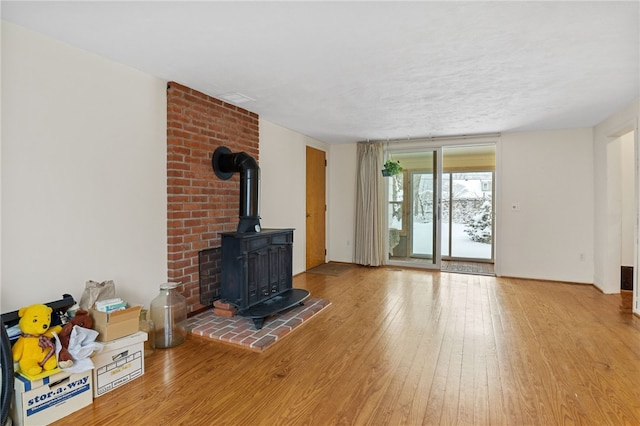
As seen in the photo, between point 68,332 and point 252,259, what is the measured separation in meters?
1.45

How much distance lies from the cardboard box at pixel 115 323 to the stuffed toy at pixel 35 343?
0.84ft

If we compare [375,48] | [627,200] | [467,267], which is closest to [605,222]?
[627,200]

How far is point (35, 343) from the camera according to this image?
174 centimetres

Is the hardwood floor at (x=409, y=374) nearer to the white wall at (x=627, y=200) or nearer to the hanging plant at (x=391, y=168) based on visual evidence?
the white wall at (x=627, y=200)

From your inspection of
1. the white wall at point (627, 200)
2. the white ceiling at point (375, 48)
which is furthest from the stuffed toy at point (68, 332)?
the white wall at point (627, 200)

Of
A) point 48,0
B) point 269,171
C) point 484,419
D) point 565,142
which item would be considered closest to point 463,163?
point 565,142

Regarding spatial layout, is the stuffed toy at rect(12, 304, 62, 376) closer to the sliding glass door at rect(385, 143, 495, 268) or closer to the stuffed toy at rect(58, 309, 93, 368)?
the stuffed toy at rect(58, 309, 93, 368)

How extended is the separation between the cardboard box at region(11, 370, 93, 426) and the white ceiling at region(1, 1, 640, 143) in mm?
2056

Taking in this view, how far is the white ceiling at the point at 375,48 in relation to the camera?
5.99ft

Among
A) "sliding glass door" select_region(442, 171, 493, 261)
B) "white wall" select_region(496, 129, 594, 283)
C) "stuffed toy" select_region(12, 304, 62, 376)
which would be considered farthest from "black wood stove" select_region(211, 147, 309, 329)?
"sliding glass door" select_region(442, 171, 493, 261)

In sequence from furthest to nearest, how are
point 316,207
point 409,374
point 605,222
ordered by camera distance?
point 316,207
point 605,222
point 409,374

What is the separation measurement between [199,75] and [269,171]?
5.96 feet

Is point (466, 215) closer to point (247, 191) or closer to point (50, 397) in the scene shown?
point (247, 191)

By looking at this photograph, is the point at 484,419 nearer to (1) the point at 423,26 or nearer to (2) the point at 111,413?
(2) the point at 111,413
